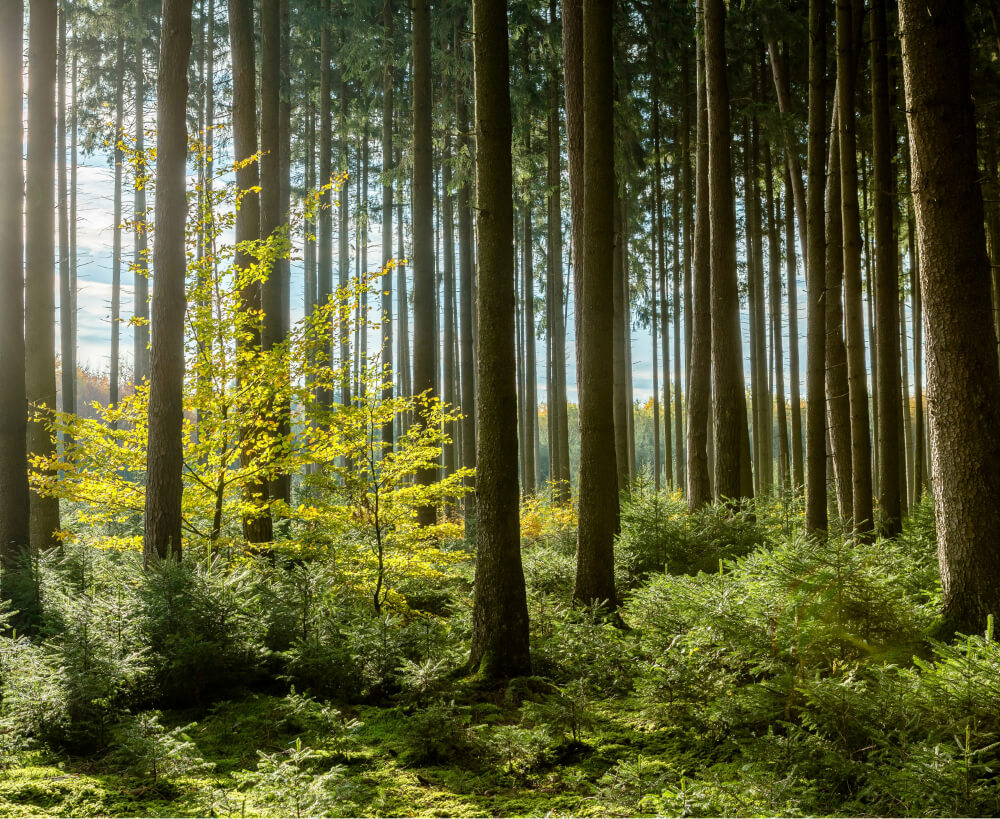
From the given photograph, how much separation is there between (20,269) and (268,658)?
582 cm

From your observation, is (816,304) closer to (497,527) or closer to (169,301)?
(497,527)

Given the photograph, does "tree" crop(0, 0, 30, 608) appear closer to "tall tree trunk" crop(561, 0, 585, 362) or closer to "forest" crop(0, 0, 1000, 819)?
"forest" crop(0, 0, 1000, 819)

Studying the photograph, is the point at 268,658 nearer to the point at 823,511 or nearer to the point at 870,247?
the point at 823,511

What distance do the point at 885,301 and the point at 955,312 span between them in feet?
15.8

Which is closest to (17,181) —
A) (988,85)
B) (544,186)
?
(544,186)

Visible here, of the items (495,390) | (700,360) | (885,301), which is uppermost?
(885,301)

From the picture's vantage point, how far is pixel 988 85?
504 inches

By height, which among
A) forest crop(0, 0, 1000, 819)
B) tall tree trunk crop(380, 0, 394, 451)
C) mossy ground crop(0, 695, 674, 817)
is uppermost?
tall tree trunk crop(380, 0, 394, 451)

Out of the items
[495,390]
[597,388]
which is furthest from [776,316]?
[495,390]

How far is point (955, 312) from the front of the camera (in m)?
4.69

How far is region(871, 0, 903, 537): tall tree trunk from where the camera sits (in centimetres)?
888

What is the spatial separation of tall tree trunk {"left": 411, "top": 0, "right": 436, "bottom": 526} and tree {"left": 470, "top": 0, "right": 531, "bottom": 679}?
6.03m

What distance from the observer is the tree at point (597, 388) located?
6570 millimetres

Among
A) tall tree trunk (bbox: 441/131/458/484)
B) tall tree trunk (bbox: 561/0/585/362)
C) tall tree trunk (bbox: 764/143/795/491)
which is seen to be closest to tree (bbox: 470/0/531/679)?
tall tree trunk (bbox: 561/0/585/362)
